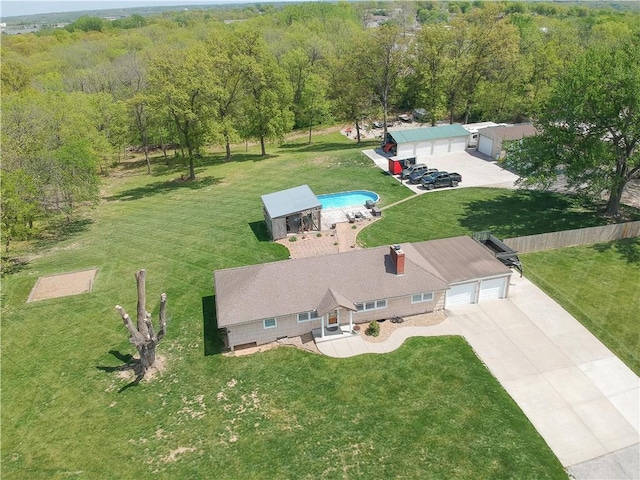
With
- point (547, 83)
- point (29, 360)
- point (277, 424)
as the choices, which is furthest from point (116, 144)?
point (547, 83)

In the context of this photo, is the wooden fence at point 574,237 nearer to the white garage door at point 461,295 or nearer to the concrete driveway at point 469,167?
the white garage door at point 461,295

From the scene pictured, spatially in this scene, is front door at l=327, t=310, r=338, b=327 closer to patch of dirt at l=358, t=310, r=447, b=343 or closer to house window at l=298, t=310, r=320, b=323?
house window at l=298, t=310, r=320, b=323

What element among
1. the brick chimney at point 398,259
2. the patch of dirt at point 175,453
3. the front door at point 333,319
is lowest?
the patch of dirt at point 175,453

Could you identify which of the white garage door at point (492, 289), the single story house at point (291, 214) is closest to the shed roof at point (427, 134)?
the single story house at point (291, 214)

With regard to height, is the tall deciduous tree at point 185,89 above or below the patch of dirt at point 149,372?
above

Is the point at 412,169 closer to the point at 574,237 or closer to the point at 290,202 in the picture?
the point at 290,202

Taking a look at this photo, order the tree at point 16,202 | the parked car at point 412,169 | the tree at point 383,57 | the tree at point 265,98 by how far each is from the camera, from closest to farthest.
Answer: the tree at point 16,202, the parked car at point 412,169, the tree at point 383,57, the tree at point 265,98

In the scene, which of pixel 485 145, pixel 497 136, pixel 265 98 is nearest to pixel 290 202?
pixel 265 98
